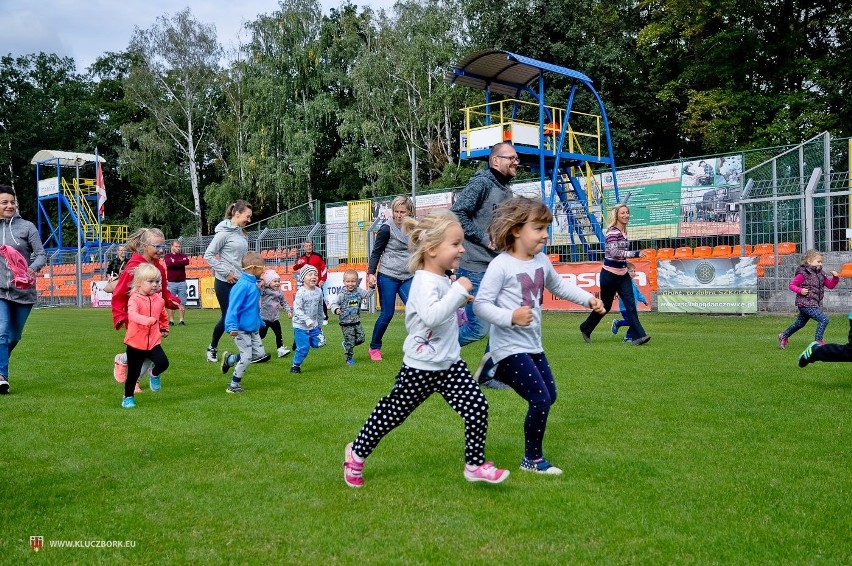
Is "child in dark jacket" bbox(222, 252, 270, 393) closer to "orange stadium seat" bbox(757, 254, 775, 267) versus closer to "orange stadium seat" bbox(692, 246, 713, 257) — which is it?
"orange stadium seat" bbox(757, 254, 775, 267)

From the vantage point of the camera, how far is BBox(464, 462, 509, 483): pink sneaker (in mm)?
4238

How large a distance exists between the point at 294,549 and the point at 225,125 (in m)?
48.2

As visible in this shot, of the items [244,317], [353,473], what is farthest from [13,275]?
[353,473]

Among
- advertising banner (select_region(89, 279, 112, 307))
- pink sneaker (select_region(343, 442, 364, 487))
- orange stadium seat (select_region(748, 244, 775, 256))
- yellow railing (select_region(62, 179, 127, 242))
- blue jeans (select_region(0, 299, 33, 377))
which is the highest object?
yellow railing (select_region(62, 179, 127, 242))

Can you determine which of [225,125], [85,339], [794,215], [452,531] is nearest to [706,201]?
[794,215]

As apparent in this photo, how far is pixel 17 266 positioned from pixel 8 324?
63cm

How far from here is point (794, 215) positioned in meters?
16.8

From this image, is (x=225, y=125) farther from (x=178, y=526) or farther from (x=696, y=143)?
(x=178, y=526)

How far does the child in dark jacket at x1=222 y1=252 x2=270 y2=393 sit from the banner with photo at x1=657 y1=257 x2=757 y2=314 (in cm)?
1163

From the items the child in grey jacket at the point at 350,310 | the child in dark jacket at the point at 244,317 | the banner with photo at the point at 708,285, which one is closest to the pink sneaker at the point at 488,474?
the child in dark jacket at the point at 244,317

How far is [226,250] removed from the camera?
31.2 feet

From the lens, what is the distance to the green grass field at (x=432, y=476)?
344cm

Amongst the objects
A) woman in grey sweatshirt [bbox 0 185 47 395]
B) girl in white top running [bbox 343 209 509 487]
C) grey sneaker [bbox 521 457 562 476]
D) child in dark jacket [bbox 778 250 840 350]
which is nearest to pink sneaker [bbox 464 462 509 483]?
girl in white top running [bbox 343 209 509 487]

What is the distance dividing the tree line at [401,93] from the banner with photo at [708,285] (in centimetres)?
1650
